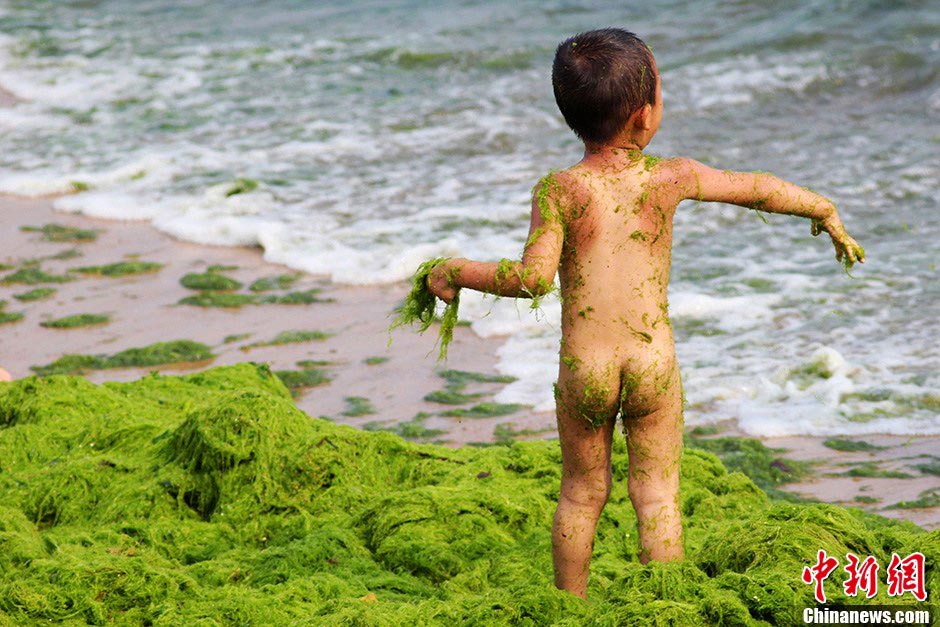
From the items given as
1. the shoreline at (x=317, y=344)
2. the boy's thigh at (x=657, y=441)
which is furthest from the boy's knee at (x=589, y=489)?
the shoreline at (x=317, y=344)

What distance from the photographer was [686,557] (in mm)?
3803

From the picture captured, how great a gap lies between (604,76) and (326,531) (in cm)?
203

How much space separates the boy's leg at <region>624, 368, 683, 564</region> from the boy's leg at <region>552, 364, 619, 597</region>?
10 cm

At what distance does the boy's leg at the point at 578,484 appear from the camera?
A: 3.53 metres

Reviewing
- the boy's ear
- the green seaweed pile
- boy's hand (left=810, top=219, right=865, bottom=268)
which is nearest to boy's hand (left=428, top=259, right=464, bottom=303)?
the boy's ear

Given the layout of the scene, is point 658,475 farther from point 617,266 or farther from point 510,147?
point 510,147

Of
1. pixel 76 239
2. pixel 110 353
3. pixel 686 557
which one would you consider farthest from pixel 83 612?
pixel 76 239

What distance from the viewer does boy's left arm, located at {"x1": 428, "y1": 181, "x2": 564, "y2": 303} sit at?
317cm

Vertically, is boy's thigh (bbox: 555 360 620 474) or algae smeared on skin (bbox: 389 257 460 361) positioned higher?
algae smeared on skin (bbox: 389 257 460 361)

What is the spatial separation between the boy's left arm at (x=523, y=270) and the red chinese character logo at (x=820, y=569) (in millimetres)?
1079

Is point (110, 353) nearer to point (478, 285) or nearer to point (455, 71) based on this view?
point (478, 285)

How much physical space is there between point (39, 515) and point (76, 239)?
5327 millimetres

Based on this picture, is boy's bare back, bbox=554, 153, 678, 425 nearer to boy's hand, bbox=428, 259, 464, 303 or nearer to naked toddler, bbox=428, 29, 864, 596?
naked toddler, bbox=428, 29, 864, 596

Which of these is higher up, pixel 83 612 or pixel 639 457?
pixel 639 457
